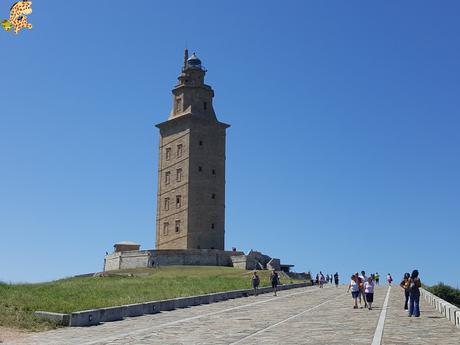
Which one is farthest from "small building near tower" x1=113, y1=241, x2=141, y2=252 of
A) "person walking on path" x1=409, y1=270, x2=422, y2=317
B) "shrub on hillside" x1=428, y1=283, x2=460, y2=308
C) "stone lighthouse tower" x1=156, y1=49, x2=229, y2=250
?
"person walking on path" x1=409, y1=270, x2=422, y2=317

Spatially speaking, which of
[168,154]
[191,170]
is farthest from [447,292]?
[168,154]

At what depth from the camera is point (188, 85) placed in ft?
229

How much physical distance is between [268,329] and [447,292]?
2876 cm

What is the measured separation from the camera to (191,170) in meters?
66.1

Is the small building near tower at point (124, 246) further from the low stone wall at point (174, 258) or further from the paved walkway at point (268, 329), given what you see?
the paved walkway at point (268, 329)

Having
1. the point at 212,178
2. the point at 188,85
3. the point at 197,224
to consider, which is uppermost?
the point at 188,85

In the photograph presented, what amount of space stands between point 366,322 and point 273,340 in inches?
202

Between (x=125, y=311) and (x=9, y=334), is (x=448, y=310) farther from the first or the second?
(x=9, y=334)

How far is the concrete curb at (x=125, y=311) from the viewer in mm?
17125

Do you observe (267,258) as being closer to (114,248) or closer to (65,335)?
(114,248)

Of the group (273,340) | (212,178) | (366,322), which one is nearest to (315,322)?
(366,322)

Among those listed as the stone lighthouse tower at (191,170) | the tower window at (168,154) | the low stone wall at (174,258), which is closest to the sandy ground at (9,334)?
the low stone wall at (174,258)

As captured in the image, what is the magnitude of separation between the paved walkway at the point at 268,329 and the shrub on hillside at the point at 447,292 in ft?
61.2

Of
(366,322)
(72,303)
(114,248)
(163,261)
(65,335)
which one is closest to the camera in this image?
(65,335)
